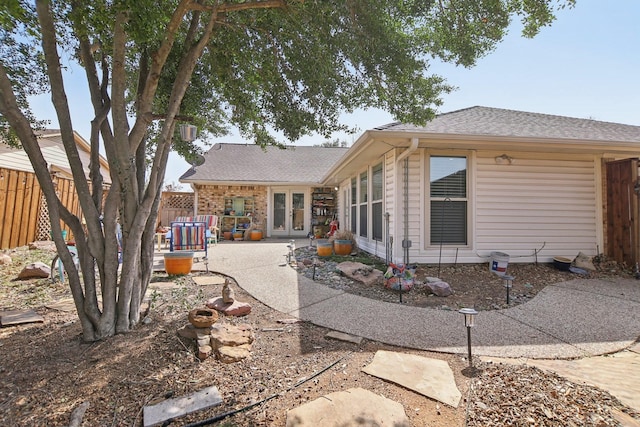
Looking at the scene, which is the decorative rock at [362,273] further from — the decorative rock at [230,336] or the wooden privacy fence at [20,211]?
the wooden privacy fence at [20,211]

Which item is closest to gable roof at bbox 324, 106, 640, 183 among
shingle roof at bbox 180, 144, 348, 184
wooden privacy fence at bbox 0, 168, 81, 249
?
shingle roof at bbox 180, 144, 348, 184

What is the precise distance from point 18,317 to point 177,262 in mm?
2180

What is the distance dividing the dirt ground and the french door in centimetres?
959

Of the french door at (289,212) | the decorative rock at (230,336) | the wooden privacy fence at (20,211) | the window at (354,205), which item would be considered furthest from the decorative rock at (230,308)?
the french door at (289,212)

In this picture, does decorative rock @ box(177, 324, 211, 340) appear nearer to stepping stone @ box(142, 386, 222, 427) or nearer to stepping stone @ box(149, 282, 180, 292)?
stepping stone @ box(142, 386, 222, 427)

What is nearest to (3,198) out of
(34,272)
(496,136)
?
(34,272)

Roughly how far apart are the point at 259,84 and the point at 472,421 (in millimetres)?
3883

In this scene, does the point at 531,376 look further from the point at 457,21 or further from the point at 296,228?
the point at 296,228

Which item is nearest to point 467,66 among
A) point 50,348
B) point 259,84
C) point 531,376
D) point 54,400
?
point 259,84

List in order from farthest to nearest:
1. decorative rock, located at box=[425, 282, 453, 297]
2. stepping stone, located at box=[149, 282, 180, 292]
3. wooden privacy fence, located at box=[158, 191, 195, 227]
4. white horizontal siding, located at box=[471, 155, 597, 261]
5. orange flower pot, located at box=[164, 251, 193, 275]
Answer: wooden privacy fence, located at box=[158, 191, 195, 227] → white horizontal siding, located at box=[471, 155, 597, 261] → orange flower pot, located at box=[164, 251, 193, 275] → stepping stone, located at box=[149, 282, 180, 292] → decorative rock, located at box=[425, 282, 453, 297]

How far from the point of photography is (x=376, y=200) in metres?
6.80

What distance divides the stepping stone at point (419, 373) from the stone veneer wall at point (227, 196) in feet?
34.0

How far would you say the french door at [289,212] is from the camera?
41.2 ft

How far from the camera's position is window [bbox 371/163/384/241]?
6567 mm
